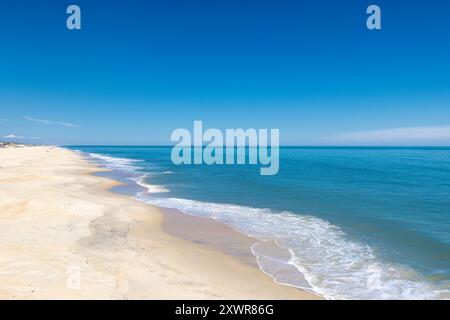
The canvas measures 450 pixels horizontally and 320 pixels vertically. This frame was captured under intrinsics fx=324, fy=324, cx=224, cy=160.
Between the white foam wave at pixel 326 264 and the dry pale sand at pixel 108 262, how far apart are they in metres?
1.08

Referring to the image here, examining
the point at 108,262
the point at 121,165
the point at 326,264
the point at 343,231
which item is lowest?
the point at 326,264

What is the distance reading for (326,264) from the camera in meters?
12.2

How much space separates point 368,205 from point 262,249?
12.7m

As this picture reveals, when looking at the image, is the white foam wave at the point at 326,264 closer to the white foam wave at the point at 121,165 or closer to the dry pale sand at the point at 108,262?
the dry pale sand at the point at 108,262

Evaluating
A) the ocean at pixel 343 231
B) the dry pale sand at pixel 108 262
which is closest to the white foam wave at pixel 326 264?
the ocean at pixel 343 231

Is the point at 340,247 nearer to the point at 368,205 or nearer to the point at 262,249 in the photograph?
the point at 262,249

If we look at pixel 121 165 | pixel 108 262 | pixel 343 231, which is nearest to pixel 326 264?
pixel 343 231

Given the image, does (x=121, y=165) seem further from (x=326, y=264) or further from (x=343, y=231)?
(x=326, y=264)

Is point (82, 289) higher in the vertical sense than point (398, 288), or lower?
higher

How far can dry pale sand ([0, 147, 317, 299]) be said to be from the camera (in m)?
8.82

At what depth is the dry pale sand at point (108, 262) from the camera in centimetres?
882

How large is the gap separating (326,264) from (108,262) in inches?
309

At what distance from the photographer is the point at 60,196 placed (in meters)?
22.1

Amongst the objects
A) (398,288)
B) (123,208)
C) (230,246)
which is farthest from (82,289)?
(123,208)
